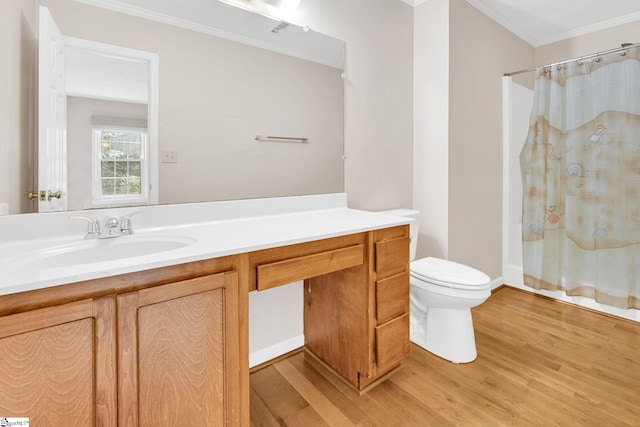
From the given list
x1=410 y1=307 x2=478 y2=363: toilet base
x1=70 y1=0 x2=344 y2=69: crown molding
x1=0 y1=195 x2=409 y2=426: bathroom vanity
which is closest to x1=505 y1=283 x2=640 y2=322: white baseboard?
x1=410 y1=307 x2=478 y2=363: toilet base

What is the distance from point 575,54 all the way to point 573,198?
1.51 m

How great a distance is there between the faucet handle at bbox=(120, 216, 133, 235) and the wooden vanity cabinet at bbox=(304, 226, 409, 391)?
938 mm

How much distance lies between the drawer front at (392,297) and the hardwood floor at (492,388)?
0.38 m

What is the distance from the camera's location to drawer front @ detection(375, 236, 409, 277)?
5.08 ft

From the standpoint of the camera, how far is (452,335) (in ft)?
6.14

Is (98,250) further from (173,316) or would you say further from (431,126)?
(431,126)

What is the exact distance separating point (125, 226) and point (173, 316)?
1.74 feet

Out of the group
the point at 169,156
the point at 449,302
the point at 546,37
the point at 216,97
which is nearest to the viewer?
the point at 169,156

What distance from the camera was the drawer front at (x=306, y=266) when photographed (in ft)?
3.89

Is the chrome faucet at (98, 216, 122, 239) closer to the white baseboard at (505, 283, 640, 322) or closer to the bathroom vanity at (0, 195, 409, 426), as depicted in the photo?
the bathroom vanity at (0, 195, 409, 426)

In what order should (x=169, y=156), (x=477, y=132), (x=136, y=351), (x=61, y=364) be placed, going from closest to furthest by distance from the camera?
1. (x=61, y=364)
2. (x=136, y=351)
3. (x=169, y=156)
4. (x=477, y=132)

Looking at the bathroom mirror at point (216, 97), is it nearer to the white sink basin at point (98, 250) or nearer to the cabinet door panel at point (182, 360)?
the white sink basin at point (98, 250)

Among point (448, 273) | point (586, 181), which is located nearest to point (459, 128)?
point (586, 181)

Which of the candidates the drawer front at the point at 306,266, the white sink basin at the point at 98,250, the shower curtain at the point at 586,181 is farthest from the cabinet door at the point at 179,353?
the shower curtain at the point at 586,181
